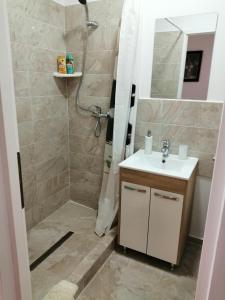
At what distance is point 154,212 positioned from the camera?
1748 mm

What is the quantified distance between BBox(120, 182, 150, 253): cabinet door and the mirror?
838 mm

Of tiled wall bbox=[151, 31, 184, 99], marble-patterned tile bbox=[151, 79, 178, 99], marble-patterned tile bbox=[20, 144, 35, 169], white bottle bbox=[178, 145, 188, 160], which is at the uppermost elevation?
tiled wall bbox=[151, 31, 184, 99]

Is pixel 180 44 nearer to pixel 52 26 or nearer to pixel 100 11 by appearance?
pixel 100 11

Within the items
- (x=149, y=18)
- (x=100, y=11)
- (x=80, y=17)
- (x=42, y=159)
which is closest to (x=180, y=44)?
(x=149, y=18)

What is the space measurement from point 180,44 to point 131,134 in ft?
2.68

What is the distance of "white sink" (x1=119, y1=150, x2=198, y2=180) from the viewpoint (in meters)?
1.71

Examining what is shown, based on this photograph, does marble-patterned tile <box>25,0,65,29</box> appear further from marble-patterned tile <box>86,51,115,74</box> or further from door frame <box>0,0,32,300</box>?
door frame <box>0,0,32,300</box>

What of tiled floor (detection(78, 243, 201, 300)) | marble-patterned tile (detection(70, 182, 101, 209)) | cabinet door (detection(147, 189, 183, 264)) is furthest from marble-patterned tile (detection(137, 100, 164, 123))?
tiled floor (detection(78, 243, 201, 300))

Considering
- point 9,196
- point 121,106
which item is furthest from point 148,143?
point 9,196

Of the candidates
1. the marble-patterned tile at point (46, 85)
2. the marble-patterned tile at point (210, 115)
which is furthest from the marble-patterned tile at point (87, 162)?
the marble-patterned tile at point (210, 115)

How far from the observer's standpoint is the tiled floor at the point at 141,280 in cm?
166

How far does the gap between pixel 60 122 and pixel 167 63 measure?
3.86ft

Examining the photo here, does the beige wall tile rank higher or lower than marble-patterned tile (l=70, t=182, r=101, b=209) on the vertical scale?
higher

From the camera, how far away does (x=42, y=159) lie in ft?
7.36
